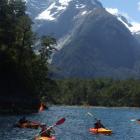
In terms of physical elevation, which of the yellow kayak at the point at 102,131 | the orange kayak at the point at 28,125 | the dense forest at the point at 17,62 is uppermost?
the dense forest at the point at 17,62

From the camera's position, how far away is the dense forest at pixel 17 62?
4589 inches

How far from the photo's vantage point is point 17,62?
410 feet

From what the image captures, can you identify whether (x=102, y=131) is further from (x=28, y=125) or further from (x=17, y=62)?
(x=17, y=62)

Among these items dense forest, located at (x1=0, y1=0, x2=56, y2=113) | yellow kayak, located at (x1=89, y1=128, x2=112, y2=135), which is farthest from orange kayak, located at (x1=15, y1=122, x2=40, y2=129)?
dense forest, located at (x1=0, y1=0, x2=56, y2=113)

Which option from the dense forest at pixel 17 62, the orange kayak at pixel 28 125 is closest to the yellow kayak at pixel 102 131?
the orange kayak at pixel 28 125

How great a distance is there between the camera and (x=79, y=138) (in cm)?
6850

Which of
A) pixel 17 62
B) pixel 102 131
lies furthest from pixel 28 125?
pixel 17 62

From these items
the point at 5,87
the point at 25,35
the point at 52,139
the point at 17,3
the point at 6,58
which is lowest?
the point at 52,139

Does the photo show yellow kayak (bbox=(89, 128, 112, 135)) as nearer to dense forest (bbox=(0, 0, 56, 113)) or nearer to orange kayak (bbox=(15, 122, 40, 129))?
orange kayak (bbox=(15, 122, 40, 129))

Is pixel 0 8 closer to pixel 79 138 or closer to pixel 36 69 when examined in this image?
pixel 36 69

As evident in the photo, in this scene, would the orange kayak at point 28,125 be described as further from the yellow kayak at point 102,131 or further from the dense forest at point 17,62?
the dense forest at point 17,62

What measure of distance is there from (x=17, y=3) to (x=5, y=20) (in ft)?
28.3

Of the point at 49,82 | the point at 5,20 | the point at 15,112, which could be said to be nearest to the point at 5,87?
the point at 15,112

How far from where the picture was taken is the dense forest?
116562mm
